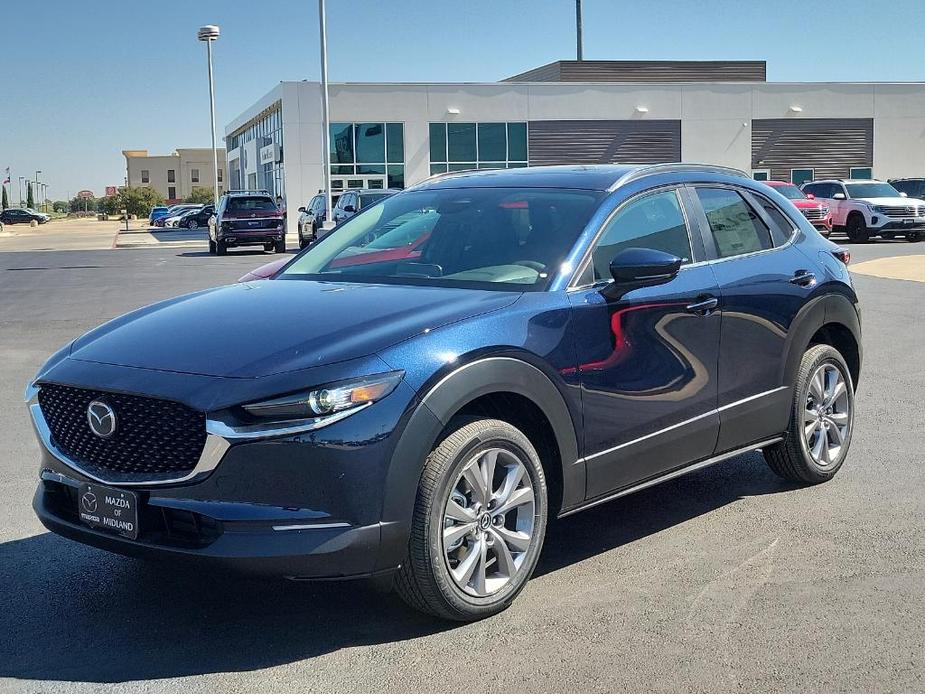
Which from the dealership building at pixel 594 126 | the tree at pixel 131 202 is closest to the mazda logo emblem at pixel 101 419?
the dealership building at pixel 594 126

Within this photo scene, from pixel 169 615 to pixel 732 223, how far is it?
330 centimetres

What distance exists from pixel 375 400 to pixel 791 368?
2820 mm

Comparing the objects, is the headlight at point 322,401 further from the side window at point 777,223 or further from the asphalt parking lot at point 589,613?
the side window at point 777,223

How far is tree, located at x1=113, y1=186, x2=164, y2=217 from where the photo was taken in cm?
9369

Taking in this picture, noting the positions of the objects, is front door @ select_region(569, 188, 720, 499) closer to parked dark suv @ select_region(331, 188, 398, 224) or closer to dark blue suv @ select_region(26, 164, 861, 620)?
dark blue suv @ select_region(26, 164, 861, 620)

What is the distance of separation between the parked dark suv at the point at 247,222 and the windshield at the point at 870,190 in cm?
1619

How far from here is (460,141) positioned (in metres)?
48.4

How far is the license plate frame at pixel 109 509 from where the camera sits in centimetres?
388

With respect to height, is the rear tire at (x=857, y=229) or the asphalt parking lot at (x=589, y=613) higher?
the rear tire at (x=857, y=229)

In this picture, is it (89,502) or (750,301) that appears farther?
(750,301)

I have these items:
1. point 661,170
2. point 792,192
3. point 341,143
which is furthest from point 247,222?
point 661,170

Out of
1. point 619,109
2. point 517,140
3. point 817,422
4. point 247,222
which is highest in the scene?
point 619,109

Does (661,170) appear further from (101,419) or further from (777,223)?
(101,419)

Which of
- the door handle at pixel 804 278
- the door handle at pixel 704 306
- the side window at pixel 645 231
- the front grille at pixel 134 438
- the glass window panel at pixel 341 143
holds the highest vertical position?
the glass window panel at pixel 341 143
